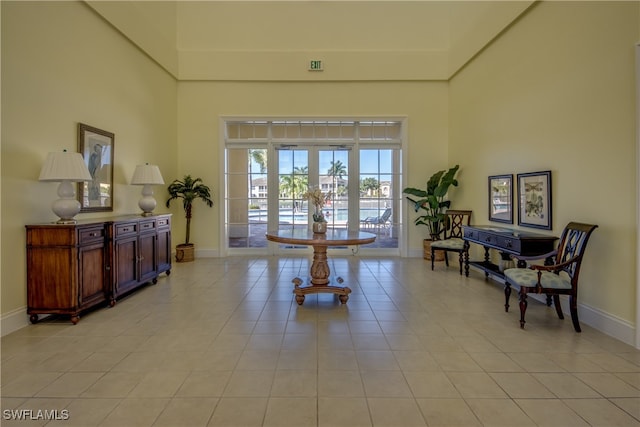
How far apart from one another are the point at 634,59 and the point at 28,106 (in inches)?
213

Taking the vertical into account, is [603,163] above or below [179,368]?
above

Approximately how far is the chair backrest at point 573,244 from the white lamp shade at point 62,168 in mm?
4689

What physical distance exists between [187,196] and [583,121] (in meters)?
5.71

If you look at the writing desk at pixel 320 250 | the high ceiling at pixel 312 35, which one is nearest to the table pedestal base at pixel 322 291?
the writing desk at pixel 320 250

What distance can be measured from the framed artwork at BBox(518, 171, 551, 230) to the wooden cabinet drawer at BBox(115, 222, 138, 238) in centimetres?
486

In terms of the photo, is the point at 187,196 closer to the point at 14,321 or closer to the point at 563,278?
the point at 14,321

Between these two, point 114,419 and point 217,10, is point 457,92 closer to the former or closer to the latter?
point 217,10

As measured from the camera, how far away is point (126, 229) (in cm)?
368

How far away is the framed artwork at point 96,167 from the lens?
11.9 ft

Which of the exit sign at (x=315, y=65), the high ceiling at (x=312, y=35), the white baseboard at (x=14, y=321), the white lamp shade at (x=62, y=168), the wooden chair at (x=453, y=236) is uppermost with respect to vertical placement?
the high ceiling at (x=312, y=35)

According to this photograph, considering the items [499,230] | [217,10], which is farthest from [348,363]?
[217,10]

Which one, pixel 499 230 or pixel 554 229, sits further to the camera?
pixel 499 230

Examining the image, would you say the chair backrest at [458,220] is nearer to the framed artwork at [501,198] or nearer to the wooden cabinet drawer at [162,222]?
the framed artwork at [501,198]

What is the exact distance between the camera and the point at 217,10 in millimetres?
6055
